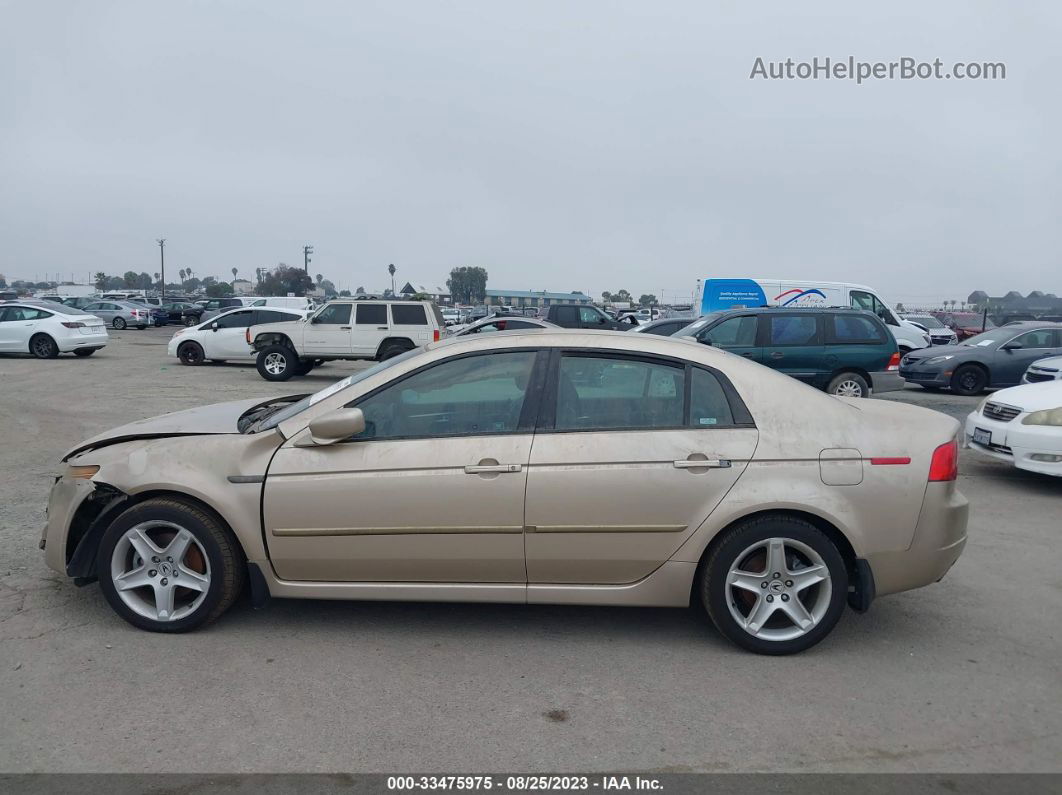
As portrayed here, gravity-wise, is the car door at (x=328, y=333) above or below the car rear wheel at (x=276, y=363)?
above

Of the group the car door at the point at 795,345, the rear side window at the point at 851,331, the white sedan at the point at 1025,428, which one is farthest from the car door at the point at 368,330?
the white sedan at the point at 1025,428

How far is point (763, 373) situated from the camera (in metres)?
4.43

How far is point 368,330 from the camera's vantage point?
19.0 m

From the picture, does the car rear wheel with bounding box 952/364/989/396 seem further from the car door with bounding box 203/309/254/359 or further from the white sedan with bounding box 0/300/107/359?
the white sedan with bounding box 0/300/107/359

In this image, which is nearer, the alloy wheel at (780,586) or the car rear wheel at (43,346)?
the alloy wheel at (780,586)

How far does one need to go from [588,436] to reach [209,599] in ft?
6.82

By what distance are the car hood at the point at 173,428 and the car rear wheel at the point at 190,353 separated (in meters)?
17.8

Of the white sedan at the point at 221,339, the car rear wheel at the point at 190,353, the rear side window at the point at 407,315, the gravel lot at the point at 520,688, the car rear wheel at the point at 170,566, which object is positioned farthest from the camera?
the car rear wheel at the point at 190,353

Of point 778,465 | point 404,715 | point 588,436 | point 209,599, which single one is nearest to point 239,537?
point 209,599

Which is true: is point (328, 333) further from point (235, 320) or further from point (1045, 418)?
point (1045, 418)

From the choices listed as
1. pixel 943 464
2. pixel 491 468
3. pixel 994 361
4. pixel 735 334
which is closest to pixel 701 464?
pixel 491 468

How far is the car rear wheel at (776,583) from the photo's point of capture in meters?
4.12

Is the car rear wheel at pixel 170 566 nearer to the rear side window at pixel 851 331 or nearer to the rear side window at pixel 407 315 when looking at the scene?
the rear side window at pixel 851 331

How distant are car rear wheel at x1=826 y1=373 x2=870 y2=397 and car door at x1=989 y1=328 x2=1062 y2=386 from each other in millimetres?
3983
